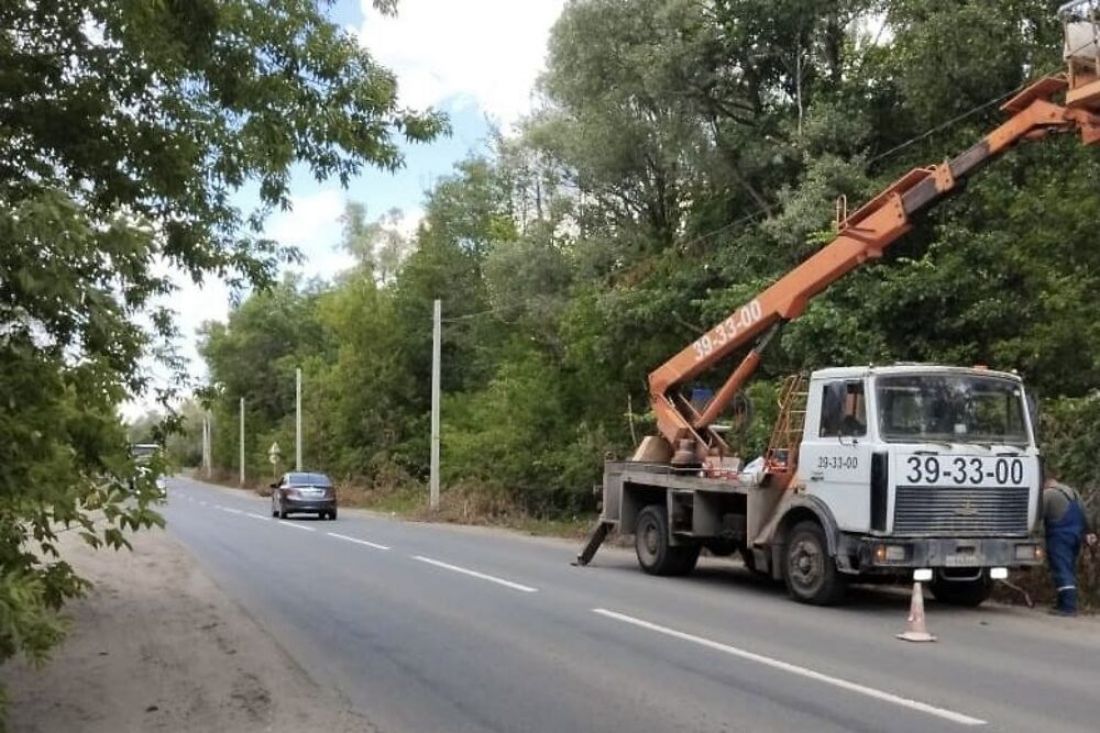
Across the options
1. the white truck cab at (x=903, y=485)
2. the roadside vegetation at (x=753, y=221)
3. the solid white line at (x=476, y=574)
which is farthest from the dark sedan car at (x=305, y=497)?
the white truck cab at (x=903, y=485)

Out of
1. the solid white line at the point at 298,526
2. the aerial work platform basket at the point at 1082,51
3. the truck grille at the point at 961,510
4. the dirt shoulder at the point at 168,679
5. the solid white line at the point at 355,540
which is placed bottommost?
the solid white line at the point at 298,526

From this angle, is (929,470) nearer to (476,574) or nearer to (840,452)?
(840,452)

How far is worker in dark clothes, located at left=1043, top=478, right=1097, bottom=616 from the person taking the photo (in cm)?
1245

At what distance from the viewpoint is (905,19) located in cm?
2266

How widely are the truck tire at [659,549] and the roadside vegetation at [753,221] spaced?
7.59 feet

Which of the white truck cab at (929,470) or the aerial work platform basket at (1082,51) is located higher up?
the aerial work platform basket at (1082,51)

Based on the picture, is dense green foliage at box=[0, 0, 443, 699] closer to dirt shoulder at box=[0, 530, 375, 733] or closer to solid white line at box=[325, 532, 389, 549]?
dirt shoulder at box=[0, 530, 375, 733]

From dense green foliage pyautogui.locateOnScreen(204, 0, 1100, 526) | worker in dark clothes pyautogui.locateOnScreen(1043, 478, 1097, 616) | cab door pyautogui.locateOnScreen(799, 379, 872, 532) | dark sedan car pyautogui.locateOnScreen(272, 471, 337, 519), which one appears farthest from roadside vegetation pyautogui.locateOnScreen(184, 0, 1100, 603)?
dark sedan car pyautogui.locateOnScreen(272, 471, 337, 519)

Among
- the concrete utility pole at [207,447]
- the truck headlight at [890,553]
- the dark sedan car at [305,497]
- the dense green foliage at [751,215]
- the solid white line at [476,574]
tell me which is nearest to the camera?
the truck headlight at [890,553]

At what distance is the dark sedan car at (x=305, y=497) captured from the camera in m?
34.1

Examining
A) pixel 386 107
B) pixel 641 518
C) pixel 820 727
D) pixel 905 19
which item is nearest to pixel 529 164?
pixel 905 19

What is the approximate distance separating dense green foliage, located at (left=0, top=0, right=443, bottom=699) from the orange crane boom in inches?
278

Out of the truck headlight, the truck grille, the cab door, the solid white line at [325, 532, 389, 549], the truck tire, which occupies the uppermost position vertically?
the cab door

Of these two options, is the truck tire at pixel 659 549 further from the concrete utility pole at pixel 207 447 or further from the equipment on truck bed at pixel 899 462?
the concrete utility pole at pixel 207 447
